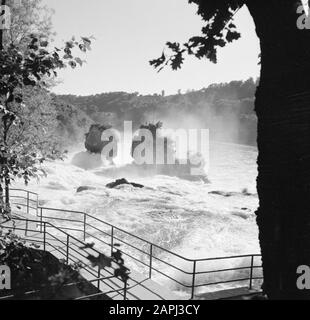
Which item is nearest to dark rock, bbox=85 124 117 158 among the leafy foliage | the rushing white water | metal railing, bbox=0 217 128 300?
the rushing white water

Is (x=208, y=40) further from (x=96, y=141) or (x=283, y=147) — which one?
(x=96, y=141)

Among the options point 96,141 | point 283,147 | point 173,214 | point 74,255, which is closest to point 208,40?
point 283,147

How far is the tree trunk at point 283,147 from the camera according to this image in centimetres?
262

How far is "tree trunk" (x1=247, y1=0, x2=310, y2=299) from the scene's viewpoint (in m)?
2.62

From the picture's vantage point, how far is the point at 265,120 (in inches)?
113

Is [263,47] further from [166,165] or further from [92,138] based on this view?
[92,138]

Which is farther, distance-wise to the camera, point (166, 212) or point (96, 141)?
point (96, 141)

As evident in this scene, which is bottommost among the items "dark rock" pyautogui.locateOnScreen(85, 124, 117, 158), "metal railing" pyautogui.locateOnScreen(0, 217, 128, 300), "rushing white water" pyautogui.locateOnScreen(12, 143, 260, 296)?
"rushing white water" pyautogui.locateOnScreen(12, 143, 260, 296)

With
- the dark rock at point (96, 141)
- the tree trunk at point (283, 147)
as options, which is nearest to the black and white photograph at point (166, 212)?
the tree trunk at point (283, 147)

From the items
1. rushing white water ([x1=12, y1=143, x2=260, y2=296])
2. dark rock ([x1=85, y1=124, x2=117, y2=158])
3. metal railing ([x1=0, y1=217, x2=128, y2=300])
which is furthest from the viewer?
dark rock ([x1=85, y1=124, x2=117, y2=158])

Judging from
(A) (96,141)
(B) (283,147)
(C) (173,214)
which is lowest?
(C) (173,214)

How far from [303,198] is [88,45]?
2.09 meters

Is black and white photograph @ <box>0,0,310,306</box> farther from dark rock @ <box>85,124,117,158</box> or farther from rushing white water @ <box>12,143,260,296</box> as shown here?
dark rock @ <box>85,124,117,158</box>

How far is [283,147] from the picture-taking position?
270cm
